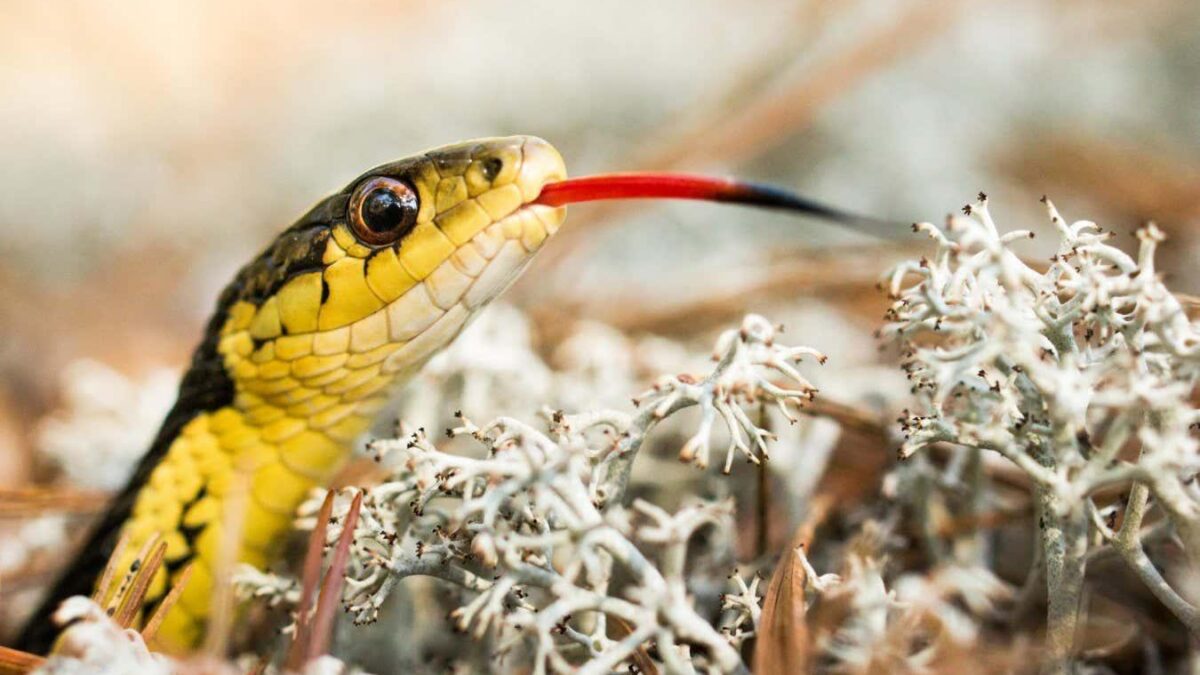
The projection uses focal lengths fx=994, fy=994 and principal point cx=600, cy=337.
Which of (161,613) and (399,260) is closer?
(161,613)

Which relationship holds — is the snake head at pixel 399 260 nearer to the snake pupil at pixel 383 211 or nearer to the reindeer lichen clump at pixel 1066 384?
the snake pupil at pixel 383 211

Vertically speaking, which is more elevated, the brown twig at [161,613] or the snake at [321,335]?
the snake at [321,335]

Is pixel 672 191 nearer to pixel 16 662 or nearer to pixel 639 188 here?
pixel 639 188

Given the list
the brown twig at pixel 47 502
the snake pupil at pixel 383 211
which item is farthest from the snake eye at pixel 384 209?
the brown twig at pixel 47 502

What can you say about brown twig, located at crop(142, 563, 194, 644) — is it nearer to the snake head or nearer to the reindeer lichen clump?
the snake head

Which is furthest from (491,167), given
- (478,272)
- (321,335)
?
(321,335)

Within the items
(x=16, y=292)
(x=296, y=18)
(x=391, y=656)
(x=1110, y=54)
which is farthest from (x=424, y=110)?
(x=391, y=656)

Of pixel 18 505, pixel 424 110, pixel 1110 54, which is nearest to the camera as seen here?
pixel 18 505

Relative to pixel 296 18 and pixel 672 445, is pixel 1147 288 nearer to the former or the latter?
pixel 672 445
